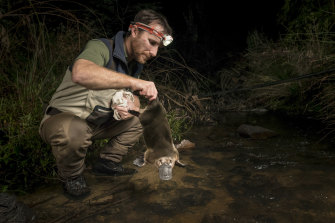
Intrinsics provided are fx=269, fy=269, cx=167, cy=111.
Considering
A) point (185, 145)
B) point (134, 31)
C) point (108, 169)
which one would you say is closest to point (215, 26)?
point (185, 145)

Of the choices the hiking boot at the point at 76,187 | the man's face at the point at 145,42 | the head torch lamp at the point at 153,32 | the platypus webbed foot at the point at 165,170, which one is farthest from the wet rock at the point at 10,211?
the head torch lamp at the point at 153,32

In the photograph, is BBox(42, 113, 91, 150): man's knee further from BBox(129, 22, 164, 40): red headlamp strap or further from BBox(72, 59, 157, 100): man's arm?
BBox(129, 22, 164, 40): red headlamp strap

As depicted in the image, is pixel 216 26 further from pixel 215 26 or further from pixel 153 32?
pixel 153 32

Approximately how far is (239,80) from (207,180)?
526cm

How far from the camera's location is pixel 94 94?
7.33ft

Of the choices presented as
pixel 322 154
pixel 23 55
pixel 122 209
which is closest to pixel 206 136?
pixel 322 154

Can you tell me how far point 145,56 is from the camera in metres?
2.48

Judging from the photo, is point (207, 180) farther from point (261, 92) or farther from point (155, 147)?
point (261, 92)

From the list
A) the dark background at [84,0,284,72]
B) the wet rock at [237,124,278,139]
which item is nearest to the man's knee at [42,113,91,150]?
the wet rock at [237,124,278,139]

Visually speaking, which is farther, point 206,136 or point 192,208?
point 206,136

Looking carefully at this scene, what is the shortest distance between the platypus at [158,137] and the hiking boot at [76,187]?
0.59m

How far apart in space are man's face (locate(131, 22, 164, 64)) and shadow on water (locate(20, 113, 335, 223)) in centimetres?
120

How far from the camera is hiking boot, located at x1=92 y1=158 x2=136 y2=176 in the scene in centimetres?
272

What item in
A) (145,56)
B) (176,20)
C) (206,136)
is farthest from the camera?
(176,20)
